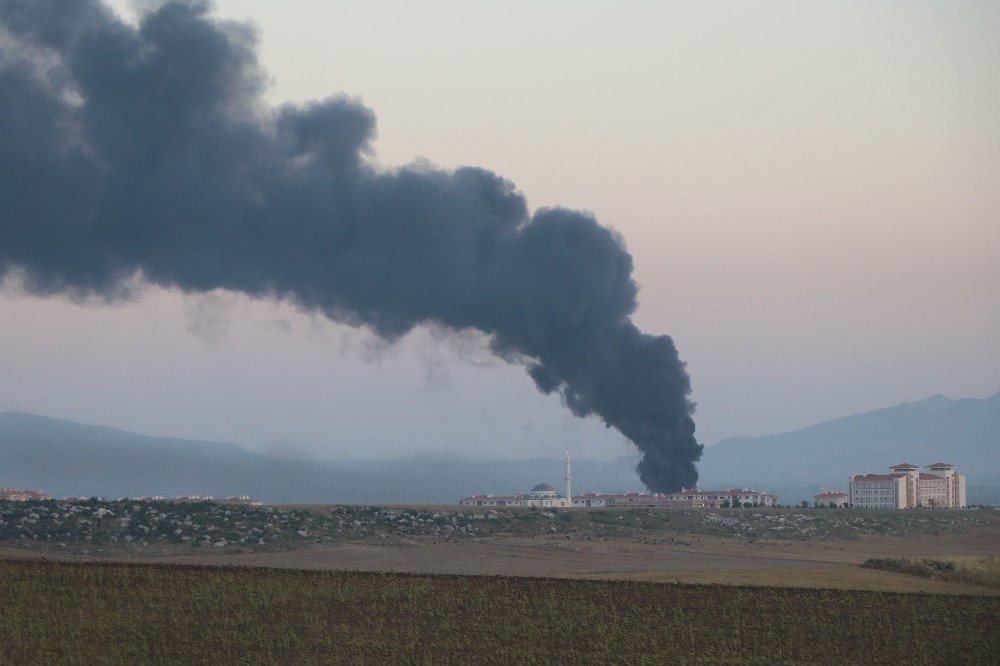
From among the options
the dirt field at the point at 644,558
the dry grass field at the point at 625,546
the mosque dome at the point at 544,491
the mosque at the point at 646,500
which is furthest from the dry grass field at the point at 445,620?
the mosque dome at the point at 544,491

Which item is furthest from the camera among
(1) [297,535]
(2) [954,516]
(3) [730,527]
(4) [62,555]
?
(2) [954,516]

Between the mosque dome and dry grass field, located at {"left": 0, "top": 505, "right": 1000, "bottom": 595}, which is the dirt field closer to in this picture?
dry grass field, located at {"left": 0, "top": 505, "right": 1000, "bottom": 595}

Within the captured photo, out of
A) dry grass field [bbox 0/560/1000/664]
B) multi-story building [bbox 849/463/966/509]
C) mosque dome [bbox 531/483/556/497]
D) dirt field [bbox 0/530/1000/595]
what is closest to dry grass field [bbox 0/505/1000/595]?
dirt field [bbox 0/530/1000/595]

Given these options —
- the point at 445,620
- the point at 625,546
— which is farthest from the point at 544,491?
the point at 445,620

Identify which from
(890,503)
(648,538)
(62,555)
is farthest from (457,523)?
(890,503)

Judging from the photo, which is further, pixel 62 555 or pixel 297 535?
pixel 297 535

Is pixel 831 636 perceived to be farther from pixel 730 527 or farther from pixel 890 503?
pixel 890 503

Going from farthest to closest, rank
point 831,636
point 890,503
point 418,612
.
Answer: point 890,503
point 418,612
point 831,636
